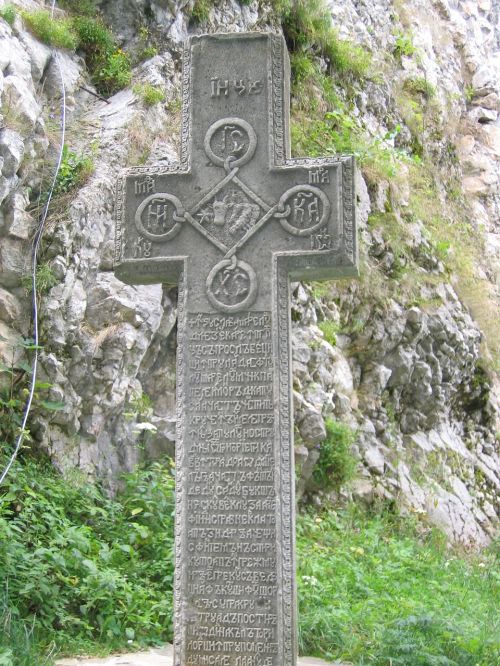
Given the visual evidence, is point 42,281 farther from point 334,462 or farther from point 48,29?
point 334,462

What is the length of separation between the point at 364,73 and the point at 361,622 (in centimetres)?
881

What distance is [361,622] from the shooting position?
4805 millimetres

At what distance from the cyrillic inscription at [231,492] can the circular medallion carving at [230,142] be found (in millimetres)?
932

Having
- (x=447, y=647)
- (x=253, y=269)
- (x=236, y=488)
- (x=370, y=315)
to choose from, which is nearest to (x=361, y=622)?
(x=447, y=647)

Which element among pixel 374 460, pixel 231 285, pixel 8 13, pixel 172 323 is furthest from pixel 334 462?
pixel 8 13

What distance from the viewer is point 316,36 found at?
10.3 metres

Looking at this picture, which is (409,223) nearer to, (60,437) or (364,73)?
(364,73)

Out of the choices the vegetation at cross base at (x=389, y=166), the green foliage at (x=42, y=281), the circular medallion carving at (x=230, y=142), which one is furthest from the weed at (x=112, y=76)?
the circular medallion carving at (x=230, y=142)

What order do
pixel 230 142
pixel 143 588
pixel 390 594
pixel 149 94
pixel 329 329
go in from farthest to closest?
pixel 329 329 < pixel 149 94 < pixel 390 594 < pixel 143 588 < pixel 230 142

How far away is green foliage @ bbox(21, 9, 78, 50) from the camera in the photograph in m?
7.36

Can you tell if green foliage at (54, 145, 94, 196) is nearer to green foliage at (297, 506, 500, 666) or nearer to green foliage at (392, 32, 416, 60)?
green foliage at (297, 506, 500, 666)

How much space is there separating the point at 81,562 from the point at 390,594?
7.81 feet

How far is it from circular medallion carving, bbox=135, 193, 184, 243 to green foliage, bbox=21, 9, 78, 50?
3.89 metres

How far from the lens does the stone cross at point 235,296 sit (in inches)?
155
